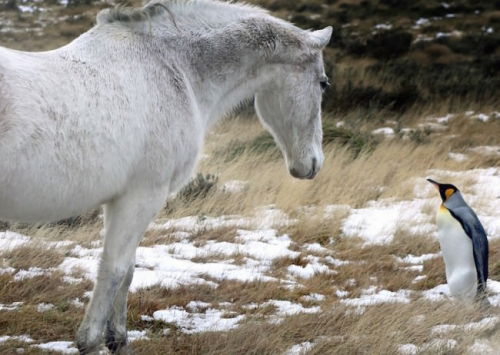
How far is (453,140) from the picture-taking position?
11844 millimetres

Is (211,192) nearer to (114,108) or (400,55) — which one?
(114,108)

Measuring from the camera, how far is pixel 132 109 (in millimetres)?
3293

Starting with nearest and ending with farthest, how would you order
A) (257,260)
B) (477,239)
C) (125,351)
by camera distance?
(125,351) → (477,239) → (257,260)

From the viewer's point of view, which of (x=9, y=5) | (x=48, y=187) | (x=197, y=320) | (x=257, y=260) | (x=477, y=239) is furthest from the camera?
(x=9, y=5)

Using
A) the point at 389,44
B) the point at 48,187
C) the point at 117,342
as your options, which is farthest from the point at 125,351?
the point at 389,44

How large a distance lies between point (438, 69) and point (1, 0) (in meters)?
20.4

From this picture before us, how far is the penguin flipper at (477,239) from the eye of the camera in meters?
5.12

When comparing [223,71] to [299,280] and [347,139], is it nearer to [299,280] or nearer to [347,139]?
[299,280]

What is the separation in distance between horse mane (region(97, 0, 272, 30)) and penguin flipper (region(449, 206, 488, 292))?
7.96 ft

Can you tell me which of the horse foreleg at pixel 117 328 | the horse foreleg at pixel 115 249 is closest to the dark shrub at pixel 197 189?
the horse foreleg at pixel 117 328

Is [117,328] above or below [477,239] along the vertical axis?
above

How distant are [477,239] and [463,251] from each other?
5.4 inches

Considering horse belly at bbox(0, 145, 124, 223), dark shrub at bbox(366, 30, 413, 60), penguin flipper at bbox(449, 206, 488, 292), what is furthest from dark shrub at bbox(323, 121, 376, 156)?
dark shrub at bbox(366, 30, 413, 60)

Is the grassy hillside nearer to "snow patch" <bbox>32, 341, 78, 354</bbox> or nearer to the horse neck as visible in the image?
"snow patch" <bbox>32, 341, 78, 354</bbox>
